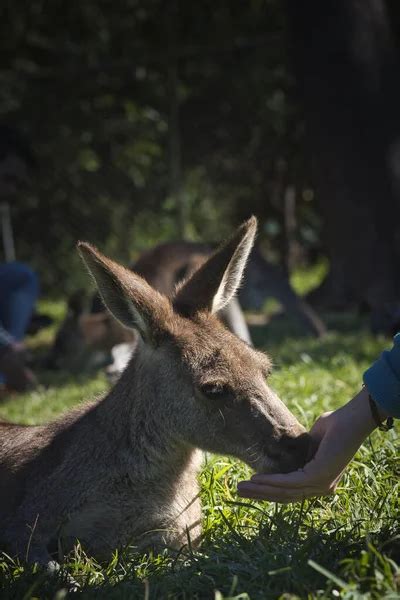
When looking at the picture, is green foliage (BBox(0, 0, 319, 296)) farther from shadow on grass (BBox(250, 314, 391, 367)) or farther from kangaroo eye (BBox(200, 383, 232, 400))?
kangaroo eye (BBox(200, 383, 232, 400))

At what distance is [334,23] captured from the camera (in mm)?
10031

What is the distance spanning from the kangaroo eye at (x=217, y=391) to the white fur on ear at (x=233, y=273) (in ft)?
1.74

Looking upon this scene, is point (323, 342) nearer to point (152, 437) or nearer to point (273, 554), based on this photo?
point (152, 437)

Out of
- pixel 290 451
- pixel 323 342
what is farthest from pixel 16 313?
pixel 290 451

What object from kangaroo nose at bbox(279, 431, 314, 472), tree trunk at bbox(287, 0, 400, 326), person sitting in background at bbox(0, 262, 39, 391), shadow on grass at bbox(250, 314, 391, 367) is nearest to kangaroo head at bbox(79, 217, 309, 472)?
kangaroo nose at bbox(279, 431, 314, 472)

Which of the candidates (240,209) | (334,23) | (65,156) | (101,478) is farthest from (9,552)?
(240,209)

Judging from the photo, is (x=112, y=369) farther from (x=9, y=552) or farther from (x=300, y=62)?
(x=300, y=62)

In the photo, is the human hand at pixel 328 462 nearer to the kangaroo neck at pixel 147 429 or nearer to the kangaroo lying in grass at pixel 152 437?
the kangaroo lying in grass at pixel 152 437

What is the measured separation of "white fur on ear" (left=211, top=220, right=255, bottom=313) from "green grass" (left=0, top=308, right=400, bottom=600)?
770mm

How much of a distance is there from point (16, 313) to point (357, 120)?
15.3 ft

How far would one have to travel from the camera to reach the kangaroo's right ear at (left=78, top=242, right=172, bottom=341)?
10.4 feet

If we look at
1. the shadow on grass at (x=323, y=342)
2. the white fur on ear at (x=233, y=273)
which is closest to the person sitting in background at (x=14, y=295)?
the shadow on grass at (x=323, y=342)

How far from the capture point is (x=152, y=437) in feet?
10.9

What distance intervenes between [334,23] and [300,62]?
62 centimetres
